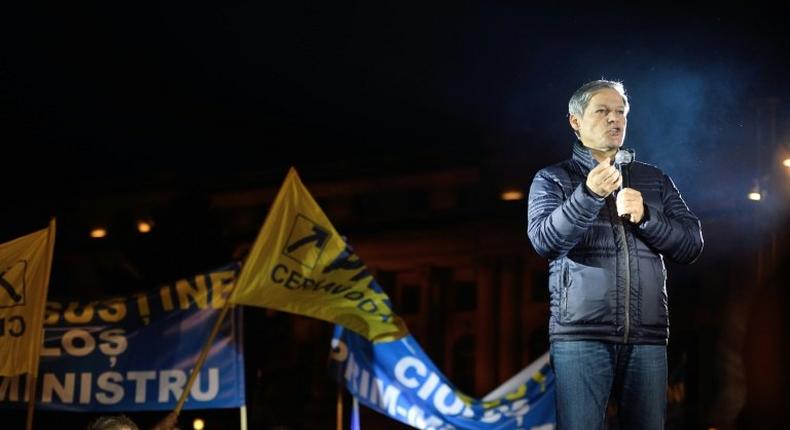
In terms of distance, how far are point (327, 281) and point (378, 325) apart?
0.63 m

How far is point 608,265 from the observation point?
147 inches

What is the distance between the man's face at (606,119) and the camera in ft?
12.6

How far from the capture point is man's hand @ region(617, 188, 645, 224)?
3.61 m

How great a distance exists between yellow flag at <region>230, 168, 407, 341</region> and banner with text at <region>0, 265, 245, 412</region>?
123 cm

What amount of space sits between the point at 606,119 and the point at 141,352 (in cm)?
703

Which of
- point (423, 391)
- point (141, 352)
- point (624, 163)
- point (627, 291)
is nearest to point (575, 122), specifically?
point (624, 163)

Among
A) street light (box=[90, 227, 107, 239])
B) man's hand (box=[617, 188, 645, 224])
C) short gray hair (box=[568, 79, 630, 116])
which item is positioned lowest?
man's hand (box=[617, 188, 645, 224])

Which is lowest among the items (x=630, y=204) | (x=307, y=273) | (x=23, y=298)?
(x=630, y=204)

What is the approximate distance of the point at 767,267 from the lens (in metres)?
27.6

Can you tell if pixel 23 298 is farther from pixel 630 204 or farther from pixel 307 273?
pixel 630 204

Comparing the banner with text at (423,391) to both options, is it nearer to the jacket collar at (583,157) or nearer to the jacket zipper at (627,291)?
the jacket collar at (583,157)

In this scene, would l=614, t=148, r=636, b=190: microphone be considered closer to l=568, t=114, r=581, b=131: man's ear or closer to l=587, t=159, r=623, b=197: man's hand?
l=587, t=159, r=623, b=197: man's hand

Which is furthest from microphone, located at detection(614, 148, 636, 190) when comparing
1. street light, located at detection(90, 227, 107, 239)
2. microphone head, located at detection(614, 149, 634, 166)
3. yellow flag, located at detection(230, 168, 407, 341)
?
street light, located at detection(90, 227, 107, 239)

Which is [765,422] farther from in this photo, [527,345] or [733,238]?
[527,345]
